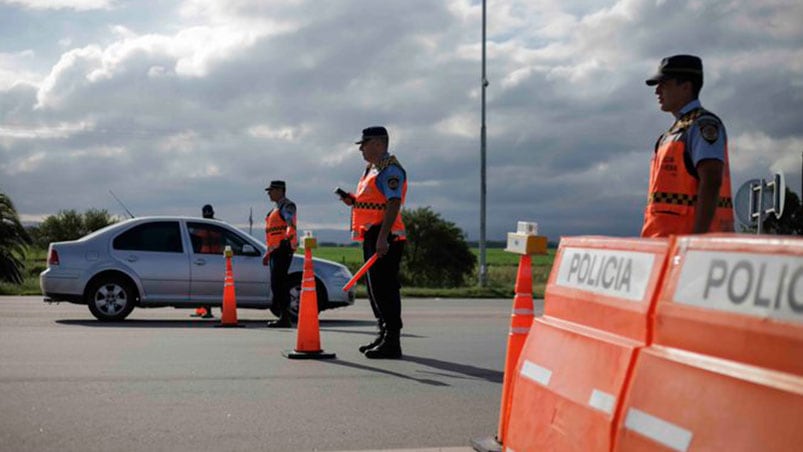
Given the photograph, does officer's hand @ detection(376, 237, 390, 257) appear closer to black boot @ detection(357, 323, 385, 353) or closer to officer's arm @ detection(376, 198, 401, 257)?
officer's arm @ detection(376, 198, 401, 257)

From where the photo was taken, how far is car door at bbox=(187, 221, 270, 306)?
47.5 feet

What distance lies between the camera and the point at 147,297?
562 inches

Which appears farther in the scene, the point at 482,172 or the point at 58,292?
the point at 482,172

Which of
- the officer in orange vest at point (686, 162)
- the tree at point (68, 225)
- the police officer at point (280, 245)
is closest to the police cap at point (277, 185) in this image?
the police officer at point (280, 245)

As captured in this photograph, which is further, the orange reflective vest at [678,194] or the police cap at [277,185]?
the police cap at [277,185]

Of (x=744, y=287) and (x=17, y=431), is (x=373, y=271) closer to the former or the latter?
(x=17, y=431)

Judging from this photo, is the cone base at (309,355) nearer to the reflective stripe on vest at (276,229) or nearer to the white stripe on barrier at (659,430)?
the reflective stripe on vest at (276,229)

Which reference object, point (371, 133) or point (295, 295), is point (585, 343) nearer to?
point (371, 133)

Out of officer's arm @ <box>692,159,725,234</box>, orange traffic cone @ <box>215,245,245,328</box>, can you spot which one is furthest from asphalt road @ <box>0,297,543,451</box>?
officer's arm @ <box>692,159,725,234</box>

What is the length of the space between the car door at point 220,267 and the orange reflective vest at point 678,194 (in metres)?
9.64

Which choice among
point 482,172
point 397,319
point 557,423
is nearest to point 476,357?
point 397,319

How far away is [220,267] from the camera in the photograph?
47.9 feet

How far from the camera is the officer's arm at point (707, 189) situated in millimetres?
5414

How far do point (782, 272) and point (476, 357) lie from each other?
726 cm
